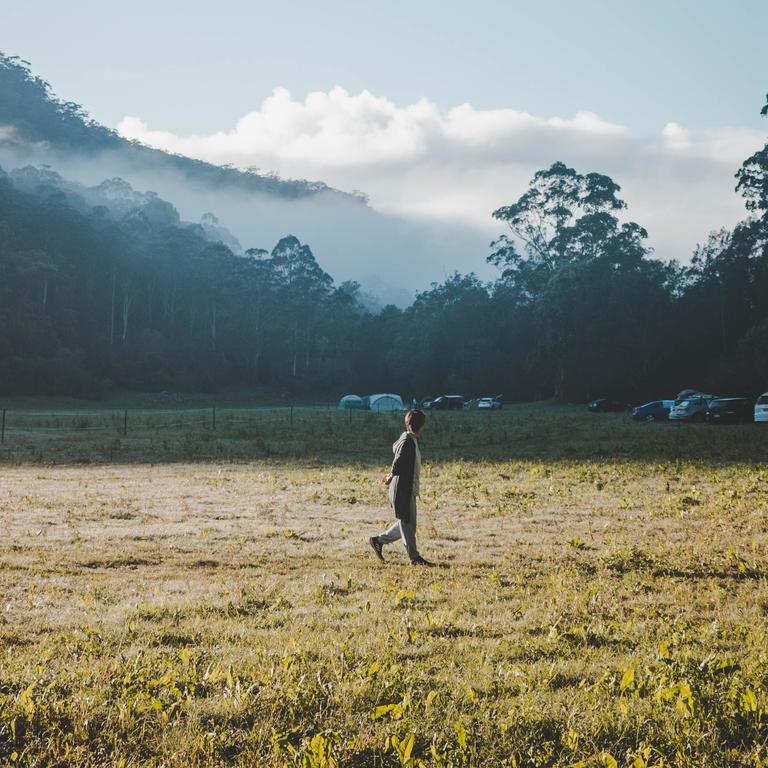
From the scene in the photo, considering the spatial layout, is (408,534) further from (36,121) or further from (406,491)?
(36,121)

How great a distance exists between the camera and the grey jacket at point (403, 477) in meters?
9.26

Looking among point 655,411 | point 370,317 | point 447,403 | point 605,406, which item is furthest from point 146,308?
point 655,411

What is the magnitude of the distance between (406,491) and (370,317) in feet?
311

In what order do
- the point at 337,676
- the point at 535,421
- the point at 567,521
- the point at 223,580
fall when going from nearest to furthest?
the point at 337,676, the point at 223,580, the point at 567,521, the point at 535,421

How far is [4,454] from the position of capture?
23.4 m

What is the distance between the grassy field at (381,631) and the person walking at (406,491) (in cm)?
32

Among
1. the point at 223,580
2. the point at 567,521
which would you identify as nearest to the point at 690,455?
the point at 567,521

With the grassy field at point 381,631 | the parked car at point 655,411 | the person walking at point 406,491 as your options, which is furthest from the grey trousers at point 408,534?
the parked car at point 655,411

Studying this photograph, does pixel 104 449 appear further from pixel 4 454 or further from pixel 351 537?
pixel 351 537

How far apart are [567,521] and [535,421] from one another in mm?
31332

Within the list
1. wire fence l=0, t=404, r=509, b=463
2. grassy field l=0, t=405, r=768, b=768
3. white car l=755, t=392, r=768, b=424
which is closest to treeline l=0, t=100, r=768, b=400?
white car l=755, t=392, r=768, b=424

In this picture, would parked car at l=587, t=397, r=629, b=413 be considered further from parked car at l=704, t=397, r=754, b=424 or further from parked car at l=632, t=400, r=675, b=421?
parked car at l=704, t=397, r=754, b=424

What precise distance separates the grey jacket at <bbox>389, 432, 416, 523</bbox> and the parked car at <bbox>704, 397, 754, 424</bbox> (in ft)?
117

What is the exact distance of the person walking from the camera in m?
9.24
